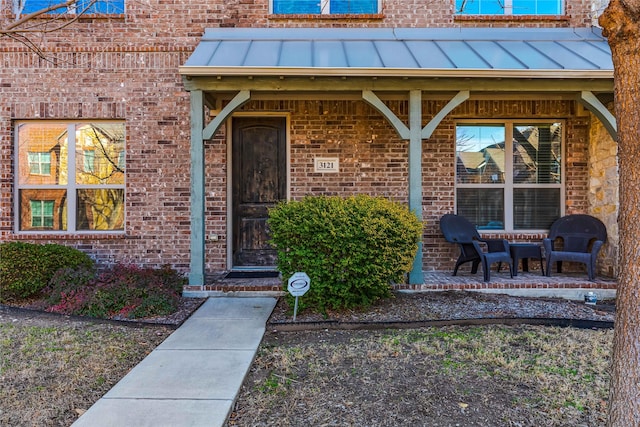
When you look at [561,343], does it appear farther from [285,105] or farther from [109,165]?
[109,165]

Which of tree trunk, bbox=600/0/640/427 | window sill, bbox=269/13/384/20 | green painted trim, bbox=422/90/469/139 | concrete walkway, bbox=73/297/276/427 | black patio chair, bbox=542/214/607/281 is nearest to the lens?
tree trunk, bbox=600/0/640/427

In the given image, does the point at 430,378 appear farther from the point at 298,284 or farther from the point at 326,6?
the point at 326,6

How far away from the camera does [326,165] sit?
250 inches

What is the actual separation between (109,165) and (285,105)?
2.85 meters

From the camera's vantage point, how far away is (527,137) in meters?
6.55

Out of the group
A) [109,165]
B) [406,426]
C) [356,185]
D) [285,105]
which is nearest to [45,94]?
[109,165]

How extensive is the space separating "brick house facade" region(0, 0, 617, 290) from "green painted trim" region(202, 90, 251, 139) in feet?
2.84

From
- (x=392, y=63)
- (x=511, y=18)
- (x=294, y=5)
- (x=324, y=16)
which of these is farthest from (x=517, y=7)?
(x=294, y=5)

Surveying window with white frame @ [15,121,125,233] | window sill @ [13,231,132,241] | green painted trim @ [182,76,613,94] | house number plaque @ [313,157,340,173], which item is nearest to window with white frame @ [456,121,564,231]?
green painted trim @ [182,76,613,94]

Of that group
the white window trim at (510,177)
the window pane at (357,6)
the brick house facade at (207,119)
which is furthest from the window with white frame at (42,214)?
the white window trim at (510,177)

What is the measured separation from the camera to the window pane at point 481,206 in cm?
654

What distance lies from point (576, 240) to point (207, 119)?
5.86 metres

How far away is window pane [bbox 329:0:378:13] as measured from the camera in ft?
21.3

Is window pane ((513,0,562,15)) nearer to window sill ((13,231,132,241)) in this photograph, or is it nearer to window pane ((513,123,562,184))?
window pane ((513,123,562,184))
